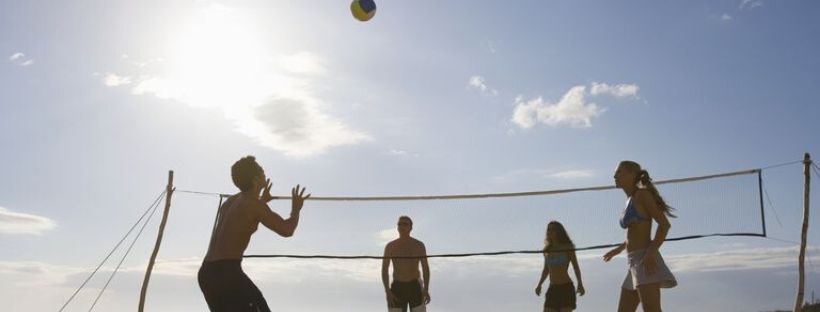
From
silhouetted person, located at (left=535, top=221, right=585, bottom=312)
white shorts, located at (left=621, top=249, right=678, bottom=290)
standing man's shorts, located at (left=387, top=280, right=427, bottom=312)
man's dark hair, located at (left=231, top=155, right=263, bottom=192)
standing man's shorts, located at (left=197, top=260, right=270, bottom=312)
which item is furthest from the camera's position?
standing man's shorts, located at (left=387, top=280, right=427, bottom=312)

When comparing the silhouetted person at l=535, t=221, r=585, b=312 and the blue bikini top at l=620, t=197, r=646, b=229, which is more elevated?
the blue bikini top at l=620, t=197, r=646, b=229

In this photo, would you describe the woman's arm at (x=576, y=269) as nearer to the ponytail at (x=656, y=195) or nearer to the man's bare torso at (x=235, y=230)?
the ponytail at (x=656, y=195)

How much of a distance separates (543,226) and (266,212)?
5.53 m

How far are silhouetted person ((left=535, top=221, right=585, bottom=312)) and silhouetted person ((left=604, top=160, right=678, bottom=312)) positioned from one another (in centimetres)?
223

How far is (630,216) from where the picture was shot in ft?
21.8

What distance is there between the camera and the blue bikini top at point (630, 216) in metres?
6.58

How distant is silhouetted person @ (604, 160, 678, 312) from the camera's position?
20.9 ft

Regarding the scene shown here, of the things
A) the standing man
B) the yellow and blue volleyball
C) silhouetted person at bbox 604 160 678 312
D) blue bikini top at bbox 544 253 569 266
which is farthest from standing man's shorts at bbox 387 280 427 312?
the yellow and blue volleyball

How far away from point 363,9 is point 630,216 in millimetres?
6162

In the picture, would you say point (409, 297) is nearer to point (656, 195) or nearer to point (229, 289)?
point (656, 195)

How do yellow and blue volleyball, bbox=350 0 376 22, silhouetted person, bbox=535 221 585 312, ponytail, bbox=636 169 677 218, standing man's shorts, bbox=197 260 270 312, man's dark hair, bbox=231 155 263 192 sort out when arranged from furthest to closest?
yellow and blue volleyball, bbox=350 0 376 22
silhouetted person, bbox=535 221 585 312
ponytail, bbox=636 169 677 218
man's dark hair, bbox=231 155 263 192
standing man's shorts, bbox=197 260 270 312

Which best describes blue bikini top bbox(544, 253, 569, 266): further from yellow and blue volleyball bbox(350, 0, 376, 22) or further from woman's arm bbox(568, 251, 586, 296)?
yellow and blue volleyball bbox(350, 0, 376, 22)

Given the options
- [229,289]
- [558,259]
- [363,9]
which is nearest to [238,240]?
[229,289]

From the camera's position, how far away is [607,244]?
9.06 m
